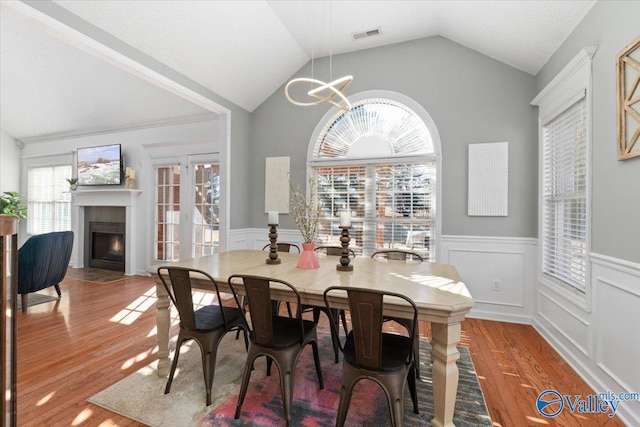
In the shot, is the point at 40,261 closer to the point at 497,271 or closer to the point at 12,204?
the point at 12,204

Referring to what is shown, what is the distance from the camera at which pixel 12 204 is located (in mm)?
6422

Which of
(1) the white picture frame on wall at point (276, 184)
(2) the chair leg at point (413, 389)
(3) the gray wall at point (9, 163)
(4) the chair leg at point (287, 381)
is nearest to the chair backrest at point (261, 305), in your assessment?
(4) the chair leg at point (287, 381)

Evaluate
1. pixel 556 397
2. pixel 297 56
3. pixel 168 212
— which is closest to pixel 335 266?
pixel 556 397

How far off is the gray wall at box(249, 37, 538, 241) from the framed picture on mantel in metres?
1.48

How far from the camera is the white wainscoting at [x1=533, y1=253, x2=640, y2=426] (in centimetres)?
182

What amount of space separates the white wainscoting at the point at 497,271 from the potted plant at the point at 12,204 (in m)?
8.54

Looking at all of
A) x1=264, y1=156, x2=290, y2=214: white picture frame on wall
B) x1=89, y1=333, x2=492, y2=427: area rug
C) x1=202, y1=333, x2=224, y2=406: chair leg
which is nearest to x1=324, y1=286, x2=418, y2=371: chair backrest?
x1=89, y1=333, x2=492, y2=427: area rug

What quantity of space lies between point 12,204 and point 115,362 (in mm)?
6480

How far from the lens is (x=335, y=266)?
8.09 feet

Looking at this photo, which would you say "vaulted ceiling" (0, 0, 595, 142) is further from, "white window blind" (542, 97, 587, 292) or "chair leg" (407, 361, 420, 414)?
"chair leg" (407, 361, 420, 414)

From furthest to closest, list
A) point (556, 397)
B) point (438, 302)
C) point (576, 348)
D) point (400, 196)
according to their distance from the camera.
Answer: point (400, 196)
point (576, 348)
point (556, 397)
point (438, 302)

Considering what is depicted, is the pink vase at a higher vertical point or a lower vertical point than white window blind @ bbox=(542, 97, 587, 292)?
lower

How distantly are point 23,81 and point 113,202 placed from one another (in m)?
2.27

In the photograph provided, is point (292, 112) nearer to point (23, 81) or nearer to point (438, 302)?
point (438, 302)
